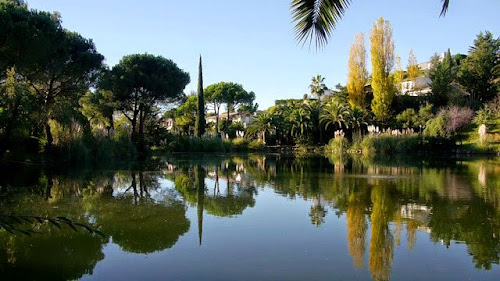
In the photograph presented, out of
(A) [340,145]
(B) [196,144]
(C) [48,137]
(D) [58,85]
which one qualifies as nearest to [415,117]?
(A) [340,145]

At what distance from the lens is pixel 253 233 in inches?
234

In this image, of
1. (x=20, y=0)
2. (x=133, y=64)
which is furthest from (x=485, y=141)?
(x=20, y=0)

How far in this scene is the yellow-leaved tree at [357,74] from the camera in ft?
128

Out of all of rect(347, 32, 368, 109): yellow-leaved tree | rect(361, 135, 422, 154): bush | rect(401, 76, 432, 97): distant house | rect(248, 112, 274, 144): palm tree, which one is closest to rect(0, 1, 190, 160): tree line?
rect(248, 112, 274, 144): palm tree

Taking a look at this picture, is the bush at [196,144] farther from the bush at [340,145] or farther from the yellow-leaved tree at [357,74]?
the yellow-leaved tree at [357,74]

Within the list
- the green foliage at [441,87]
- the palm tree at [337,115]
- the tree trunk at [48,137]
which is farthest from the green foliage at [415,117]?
the tree trunk at [48,137]

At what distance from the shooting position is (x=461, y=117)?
34031 millimetres

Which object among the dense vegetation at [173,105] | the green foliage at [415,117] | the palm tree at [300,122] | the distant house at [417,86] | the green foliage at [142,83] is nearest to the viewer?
the dense vegetation at [173,105]

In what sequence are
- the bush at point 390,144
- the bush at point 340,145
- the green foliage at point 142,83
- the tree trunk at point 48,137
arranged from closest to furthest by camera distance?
1. the tree trunk at point 48,137
2. the green foliage at point 142,83
3. the bush at point 390,144
4. the bush at point 340,145

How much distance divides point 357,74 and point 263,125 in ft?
32.5

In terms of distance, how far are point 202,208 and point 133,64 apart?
23.3m

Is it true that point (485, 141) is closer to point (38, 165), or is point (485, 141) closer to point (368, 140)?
point (368, 140)

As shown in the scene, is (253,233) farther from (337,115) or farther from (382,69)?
(382,69)

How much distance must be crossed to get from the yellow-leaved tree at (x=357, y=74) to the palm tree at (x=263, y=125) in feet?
25.8
